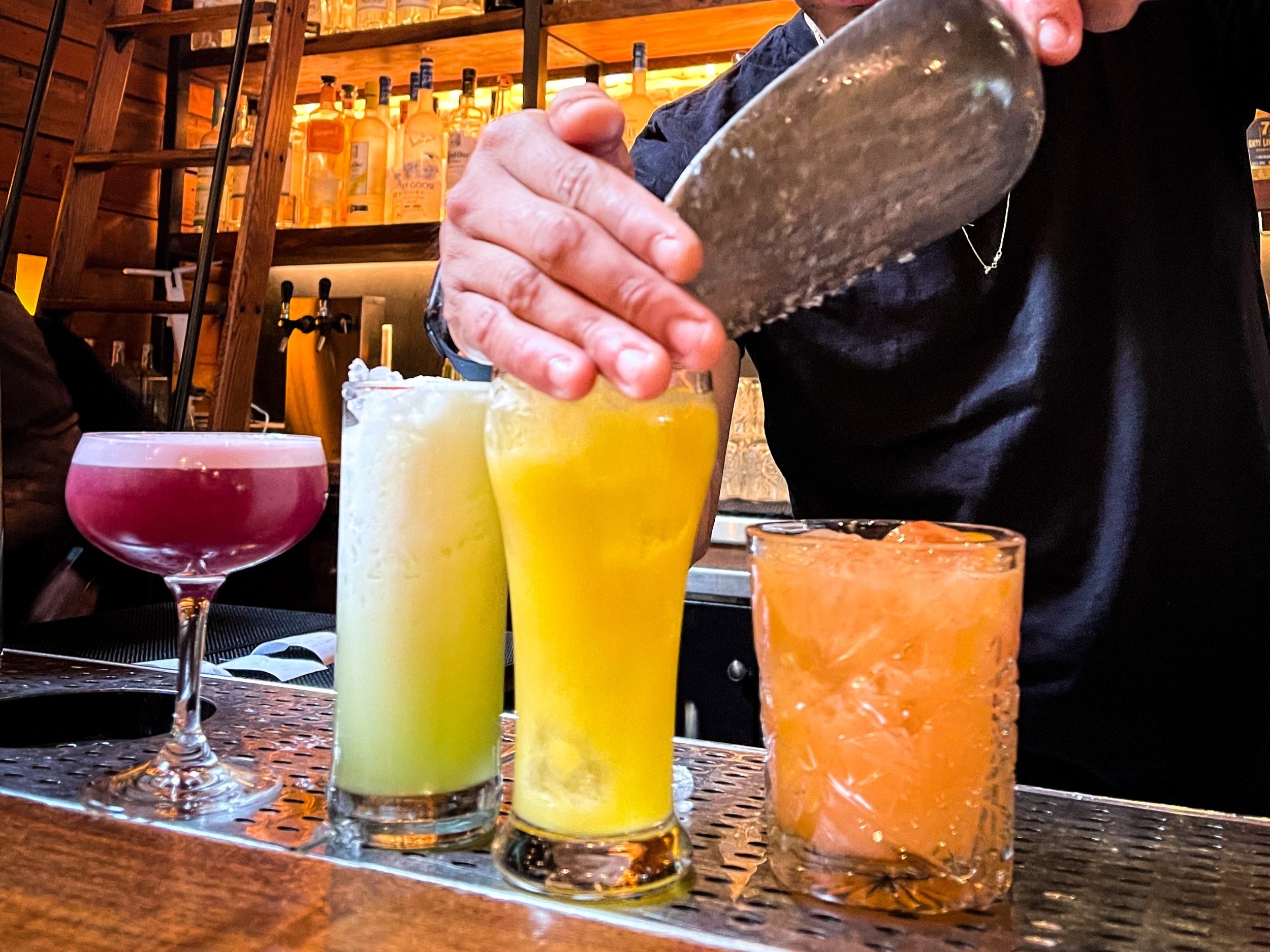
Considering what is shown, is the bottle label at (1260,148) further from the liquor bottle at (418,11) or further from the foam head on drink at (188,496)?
the foam head on drink at (188,496)

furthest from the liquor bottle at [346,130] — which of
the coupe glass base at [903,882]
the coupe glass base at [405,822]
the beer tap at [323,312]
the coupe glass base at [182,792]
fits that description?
the coupe glass base at [903,882]

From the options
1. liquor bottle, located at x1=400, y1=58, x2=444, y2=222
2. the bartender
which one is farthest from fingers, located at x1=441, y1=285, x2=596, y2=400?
liquor bottle, located at x1=400, y1=58, x2=444, y2=222

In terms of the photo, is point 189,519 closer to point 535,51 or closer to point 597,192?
point 597,192

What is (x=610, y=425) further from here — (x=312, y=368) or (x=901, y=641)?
(x=312, y=368)

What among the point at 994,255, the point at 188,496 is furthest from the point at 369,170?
the point at 188,496

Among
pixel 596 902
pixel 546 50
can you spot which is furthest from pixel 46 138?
pixel 596 902

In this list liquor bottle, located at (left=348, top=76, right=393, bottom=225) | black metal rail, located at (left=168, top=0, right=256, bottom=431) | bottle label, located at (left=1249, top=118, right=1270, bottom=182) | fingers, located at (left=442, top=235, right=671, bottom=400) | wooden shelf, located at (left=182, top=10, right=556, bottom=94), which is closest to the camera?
fingers, located at (left=442, top=235, right=671, bottom=400)

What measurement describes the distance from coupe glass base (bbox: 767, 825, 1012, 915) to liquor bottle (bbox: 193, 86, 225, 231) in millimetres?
3075

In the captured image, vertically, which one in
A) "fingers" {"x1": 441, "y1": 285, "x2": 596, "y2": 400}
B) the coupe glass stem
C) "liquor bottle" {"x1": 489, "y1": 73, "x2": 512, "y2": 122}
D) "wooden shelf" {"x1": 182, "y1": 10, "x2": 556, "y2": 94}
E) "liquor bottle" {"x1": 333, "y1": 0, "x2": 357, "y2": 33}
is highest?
"liquor bottle" {"x1": 333, "y1": 0, "x2": 357, "y2": 33}

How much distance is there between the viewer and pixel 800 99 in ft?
1.82

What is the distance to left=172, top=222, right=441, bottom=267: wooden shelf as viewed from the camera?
2814 millimetres

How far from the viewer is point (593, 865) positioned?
1.81ft

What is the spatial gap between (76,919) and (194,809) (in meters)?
0.15

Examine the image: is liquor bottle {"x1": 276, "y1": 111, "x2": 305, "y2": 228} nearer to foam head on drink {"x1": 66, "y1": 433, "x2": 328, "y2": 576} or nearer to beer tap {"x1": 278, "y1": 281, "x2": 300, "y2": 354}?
beer tap {"x1": 278, "y1": 281, "x2": 300, "y2": 354}
